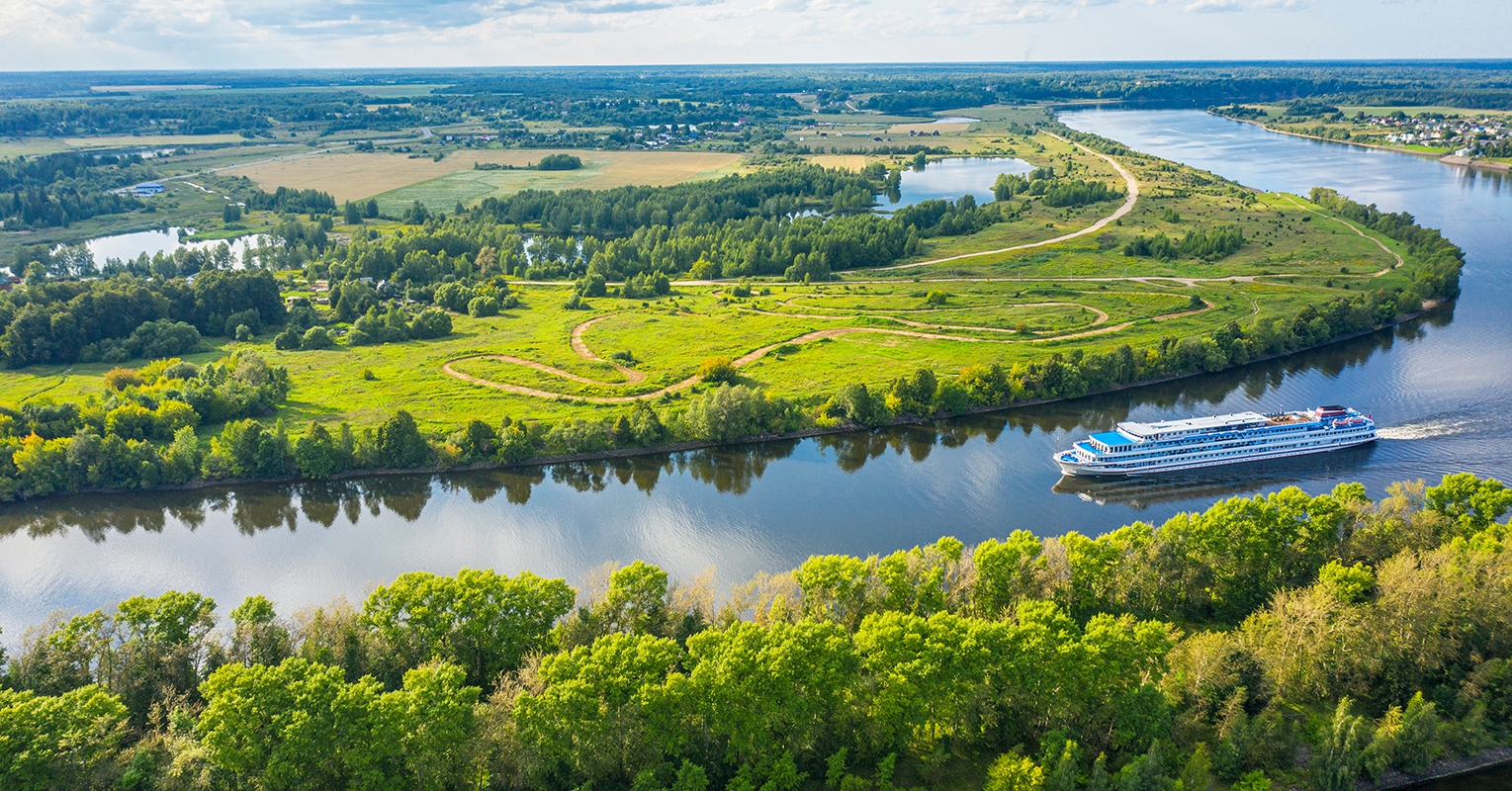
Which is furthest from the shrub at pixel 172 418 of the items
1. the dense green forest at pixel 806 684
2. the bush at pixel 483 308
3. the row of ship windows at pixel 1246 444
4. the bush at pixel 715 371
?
the row of ship windows at pixel 1246 444

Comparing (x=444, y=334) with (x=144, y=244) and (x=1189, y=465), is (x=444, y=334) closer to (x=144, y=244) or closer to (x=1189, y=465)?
(x=1189, y=465)

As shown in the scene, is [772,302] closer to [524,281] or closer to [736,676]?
[524,281]

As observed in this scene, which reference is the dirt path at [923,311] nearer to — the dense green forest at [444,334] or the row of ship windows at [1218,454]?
the dense green forest at [444,334]

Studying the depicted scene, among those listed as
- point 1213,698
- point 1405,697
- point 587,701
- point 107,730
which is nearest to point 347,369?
point 107,730

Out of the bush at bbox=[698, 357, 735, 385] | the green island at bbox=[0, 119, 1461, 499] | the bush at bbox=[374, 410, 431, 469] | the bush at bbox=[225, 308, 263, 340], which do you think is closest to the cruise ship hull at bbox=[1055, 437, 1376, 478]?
the green island at bbox=[0, 119, 1461, 499]

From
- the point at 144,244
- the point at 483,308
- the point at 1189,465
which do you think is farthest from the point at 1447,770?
the point at 144,244

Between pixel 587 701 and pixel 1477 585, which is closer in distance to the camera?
pixel 587 701

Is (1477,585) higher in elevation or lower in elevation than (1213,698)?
higher
